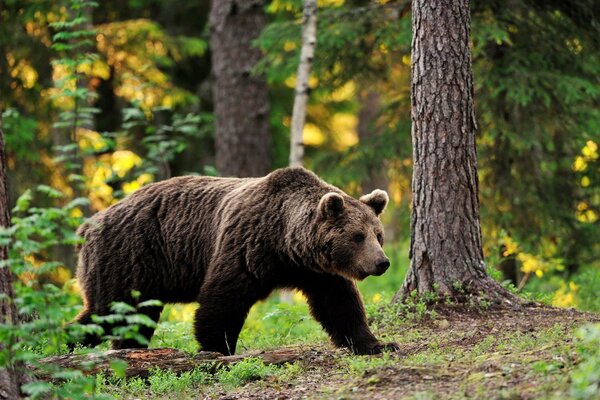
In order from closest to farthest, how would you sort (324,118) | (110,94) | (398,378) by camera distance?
(398,378) < (110,94) < (324,118)

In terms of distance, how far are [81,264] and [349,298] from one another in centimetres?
284

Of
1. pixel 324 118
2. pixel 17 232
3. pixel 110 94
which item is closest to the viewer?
pixel 17 232

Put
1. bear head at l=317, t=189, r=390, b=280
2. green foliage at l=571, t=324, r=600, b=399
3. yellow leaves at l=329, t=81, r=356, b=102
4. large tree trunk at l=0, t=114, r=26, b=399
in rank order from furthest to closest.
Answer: yellow leaves at l=329, t=81, r=356, b=102
bear head at l=317, t=189, r=390, b=280
large tree trunk at l=0, t=114, r=26, b=399
green foliage at l=571, t=324, r=600, b=399

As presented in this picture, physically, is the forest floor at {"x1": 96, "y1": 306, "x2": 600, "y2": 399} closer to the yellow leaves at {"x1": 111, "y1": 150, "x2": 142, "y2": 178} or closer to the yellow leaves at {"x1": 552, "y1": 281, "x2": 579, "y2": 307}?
the yellow leaves at {"x1": 552, "y1": 281, "x2": 579, "y2": 307}

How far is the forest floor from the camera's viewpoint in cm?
561

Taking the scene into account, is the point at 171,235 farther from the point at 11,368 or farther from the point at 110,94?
the point at 110,94

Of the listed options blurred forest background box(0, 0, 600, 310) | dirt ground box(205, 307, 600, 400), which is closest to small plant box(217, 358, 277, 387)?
dirt ground box(205, 307, 600, 400)

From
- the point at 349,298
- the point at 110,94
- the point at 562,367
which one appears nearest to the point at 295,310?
the point at 349,298

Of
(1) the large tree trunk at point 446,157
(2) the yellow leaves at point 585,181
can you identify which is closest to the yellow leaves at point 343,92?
(2) the yellow leaves at point 585,181

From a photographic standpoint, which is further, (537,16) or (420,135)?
(537,16)

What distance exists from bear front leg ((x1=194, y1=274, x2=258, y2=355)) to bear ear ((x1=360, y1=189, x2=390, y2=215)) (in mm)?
1371

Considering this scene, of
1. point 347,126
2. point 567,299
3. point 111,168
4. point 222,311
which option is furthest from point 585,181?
point 347,126

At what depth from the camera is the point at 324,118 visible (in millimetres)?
22438

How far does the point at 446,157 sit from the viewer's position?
325 inches
